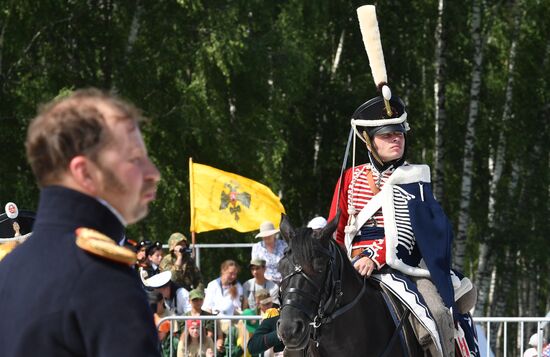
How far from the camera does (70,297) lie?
2.75 m

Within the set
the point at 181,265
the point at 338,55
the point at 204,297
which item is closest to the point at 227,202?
the point at 181,265

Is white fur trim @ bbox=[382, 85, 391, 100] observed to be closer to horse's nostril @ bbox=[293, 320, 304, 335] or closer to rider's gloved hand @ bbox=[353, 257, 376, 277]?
rider's gloved hand @ bbox=[353, 257, 376, 277]

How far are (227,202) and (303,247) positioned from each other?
6879mm

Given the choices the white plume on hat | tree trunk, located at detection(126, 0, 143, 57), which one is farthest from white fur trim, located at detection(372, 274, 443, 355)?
tree trunk, located at detection(126, 0, 143, 57)

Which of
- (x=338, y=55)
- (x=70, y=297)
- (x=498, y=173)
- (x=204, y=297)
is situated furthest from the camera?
(x=498, y=173)

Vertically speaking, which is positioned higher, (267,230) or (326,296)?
(326,296)

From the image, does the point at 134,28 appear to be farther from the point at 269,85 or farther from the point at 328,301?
the point at 328,301

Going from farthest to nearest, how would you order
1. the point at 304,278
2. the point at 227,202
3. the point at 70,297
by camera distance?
the point at 227,202 < the point at 304,278 < the point at 70,297

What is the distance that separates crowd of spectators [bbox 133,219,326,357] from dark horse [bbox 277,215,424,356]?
1.38 metres

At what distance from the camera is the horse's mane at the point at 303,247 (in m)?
7.81

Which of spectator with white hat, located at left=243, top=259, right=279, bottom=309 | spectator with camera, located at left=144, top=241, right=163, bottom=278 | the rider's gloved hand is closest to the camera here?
the rider's gloved hand

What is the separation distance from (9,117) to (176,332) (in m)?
10.3

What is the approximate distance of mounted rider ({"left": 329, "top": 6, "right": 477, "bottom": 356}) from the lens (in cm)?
818

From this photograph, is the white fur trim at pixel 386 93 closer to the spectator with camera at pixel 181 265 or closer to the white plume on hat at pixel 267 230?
the spectator with camera at pixel 181 265
